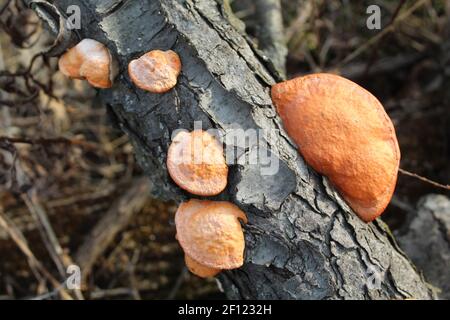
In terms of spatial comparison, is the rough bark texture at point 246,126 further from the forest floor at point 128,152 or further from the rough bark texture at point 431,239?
the forest floor at point 128,152

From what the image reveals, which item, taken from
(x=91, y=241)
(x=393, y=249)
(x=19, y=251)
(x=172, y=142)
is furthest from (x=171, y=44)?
(x=19, y=251)

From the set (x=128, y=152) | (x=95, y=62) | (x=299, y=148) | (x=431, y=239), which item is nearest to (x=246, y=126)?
(x=299, y=148)

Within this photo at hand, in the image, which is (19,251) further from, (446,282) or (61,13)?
(446,282)

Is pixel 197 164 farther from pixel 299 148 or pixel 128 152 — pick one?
pixel 128 152

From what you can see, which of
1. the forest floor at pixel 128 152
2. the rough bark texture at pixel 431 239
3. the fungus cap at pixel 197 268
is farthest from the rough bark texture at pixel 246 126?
the forest floor at pixel 128 152
